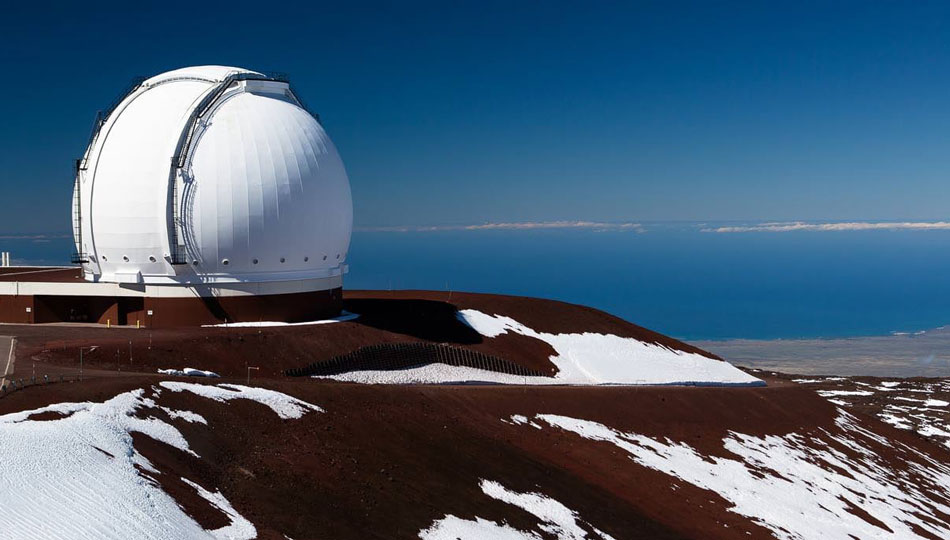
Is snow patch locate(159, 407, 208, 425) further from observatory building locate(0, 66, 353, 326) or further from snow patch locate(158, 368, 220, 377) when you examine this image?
observatory building locate(0, 66, 353, 326)

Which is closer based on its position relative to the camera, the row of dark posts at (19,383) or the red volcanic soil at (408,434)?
the red volcanic soil at (408,434)

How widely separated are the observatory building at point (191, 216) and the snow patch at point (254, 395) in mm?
12622

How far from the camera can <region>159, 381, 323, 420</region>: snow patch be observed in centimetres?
2042

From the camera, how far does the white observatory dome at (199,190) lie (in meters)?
33.2

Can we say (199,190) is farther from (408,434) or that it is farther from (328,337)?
(408,434)

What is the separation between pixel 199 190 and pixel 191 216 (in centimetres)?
110

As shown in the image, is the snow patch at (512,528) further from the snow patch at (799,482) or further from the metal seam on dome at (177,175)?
the metal seam on dome at (177,175)

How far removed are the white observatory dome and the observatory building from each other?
0.15 ft

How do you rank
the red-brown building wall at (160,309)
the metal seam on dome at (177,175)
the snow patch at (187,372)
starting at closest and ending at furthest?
the snow patch at (187,372) → the metal seam on dome at (177,175) → the red-brown building wall at (160,309)

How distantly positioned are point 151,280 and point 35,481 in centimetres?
2195

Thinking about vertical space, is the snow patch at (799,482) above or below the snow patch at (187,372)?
below

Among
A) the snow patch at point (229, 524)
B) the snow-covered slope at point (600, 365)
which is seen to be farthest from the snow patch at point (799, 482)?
the snow patch at point (229, 524)

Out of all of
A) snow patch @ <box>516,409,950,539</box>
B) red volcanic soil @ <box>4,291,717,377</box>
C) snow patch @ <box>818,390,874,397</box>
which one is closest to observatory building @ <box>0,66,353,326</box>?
red volcanic soil @ <box>4,291,717,377</box>

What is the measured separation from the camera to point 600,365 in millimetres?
39375
